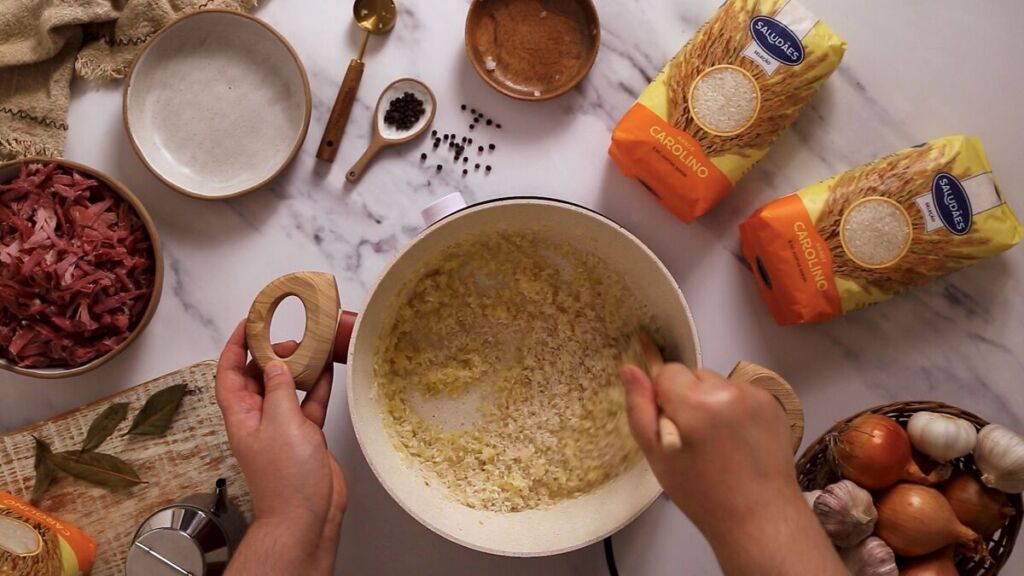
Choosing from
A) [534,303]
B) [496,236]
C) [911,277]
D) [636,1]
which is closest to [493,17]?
[636,1]

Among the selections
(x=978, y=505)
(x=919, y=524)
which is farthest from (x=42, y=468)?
(x=978, y=505)

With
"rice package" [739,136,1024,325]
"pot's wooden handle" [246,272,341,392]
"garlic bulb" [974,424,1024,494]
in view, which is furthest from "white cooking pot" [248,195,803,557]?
"garlic bulb" [974,424,1024,494]

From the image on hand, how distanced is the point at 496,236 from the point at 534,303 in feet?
0.47

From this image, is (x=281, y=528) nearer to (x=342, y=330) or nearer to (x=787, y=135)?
(x=342, y=330)

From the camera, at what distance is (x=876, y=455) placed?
1111 millimetres

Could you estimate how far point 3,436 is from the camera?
127cm

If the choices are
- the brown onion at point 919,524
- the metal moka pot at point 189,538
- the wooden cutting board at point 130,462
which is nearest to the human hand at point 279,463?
the metal moka pot at point 189,538

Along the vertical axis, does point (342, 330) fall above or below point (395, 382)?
above

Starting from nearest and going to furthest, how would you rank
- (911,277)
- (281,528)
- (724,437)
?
(724,437), (281,528), (911,277)

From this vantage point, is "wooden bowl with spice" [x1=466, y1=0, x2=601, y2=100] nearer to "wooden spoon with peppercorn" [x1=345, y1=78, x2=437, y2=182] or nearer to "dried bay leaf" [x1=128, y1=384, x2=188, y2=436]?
"wooden spoon with peppercorn" [x1=345, y1=78, x2=437, y2=182]

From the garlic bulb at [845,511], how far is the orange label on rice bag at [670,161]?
470 mm

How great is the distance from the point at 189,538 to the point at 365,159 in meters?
0.66

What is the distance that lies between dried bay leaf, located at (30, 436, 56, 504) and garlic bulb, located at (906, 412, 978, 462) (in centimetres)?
138

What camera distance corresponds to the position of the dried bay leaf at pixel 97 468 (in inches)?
49.3
